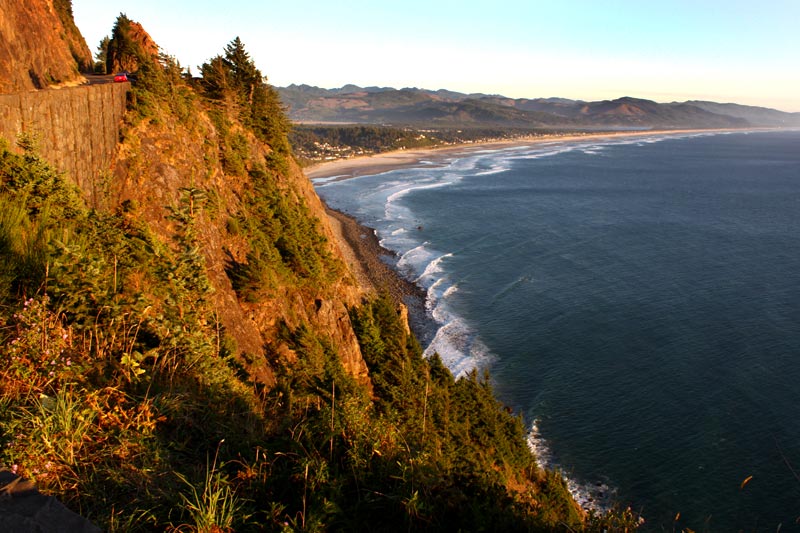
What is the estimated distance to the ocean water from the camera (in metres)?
20.8

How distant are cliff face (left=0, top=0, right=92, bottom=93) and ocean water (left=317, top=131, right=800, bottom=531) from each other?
1619 cm

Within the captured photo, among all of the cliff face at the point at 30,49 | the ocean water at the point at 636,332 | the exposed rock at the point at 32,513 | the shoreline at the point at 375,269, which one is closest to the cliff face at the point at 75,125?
the cliff face at the point at 30,49

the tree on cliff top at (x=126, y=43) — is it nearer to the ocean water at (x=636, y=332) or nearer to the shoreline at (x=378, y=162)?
the ocean water at (x=636, y=332)

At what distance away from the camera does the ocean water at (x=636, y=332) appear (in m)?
20.8

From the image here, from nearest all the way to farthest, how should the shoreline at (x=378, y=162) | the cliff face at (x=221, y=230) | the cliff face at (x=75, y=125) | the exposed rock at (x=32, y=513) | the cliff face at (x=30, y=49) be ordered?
1. the exposed rock at (x=32, y=513)
2. the cliff face at (x=75, y=125)
3. the cliff face at (x=30, y=49)
4. the cliff face at (x=221, y=230)
5. the shoreline at (x=378, y=162)

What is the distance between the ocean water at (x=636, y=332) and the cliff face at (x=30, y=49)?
16190 mm

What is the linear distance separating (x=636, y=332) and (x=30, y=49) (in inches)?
1369

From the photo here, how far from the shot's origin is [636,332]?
32.8m

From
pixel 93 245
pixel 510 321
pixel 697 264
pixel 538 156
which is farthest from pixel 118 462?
pixel 538 156

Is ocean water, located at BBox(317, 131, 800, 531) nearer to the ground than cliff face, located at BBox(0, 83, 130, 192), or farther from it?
nearer to the ground

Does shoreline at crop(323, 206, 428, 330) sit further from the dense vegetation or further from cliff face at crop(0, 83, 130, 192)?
the dense vegetation

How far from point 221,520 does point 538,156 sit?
16166cm

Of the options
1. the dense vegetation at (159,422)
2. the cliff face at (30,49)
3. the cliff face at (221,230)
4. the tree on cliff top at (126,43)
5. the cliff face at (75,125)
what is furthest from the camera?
the tree on cliff top at (126,43)

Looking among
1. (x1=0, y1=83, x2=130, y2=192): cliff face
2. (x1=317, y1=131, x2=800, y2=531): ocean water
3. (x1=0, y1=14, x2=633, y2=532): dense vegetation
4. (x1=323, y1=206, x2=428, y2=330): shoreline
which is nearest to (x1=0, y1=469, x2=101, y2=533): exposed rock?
→ (x1=0, y1=14, x2=633, y2=532): dense vegetation
